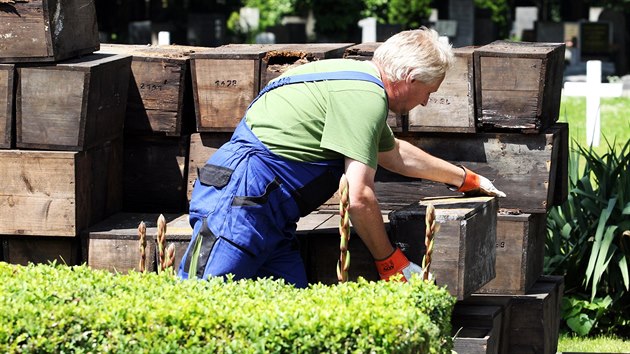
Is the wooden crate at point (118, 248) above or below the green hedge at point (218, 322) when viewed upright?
below

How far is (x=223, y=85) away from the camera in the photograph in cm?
532

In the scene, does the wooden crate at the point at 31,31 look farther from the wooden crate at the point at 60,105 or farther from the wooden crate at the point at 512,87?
the wooden crate at the point at 512,87

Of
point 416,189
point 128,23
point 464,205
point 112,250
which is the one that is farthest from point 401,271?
point 128,23

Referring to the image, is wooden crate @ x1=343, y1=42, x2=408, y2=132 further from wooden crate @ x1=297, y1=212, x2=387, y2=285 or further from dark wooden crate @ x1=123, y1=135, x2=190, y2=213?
dark wooden crate @ x1=123, y1=135, x2=190, y2=213

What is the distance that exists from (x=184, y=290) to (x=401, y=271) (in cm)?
114

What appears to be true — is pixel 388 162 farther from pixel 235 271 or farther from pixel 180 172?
pixel 180 172

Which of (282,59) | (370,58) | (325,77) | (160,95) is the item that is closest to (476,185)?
(370,58)

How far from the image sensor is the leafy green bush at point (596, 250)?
673cm

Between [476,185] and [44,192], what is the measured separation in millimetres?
1869

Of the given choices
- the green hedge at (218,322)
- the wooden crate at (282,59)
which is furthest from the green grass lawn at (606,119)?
the green hedge at (218,322)

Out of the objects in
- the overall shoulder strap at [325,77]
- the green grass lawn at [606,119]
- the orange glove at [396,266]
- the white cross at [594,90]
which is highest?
the overall shoulder strap at [325,77]

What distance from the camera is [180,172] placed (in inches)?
218

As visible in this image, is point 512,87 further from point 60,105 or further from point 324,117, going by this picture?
point 60,105

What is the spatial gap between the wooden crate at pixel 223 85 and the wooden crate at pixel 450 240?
1.06 metres
